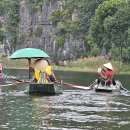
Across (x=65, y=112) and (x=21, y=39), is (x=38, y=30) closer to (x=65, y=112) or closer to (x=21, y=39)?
(x=21, y=39)

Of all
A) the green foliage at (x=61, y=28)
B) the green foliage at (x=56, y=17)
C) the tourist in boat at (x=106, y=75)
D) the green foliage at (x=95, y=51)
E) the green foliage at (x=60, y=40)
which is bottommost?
the tourist in boat at (x=106, y=75)

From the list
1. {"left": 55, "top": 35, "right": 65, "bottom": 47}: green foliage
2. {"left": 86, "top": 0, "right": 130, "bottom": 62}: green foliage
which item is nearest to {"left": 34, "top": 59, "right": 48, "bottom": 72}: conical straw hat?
{"left": 86, "top": 0, "right": 130, "bottom": 62}: green foliage

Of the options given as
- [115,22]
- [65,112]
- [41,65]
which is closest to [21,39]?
[115,22]

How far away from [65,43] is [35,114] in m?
80.1

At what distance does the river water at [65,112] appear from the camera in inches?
683

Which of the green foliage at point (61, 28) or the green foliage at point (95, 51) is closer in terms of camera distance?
the green foliage at point (95, 51)

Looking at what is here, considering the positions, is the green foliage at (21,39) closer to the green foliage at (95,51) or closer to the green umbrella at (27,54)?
the green foliage at (95,51)

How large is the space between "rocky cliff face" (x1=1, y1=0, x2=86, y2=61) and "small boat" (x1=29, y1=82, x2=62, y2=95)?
6567 cm

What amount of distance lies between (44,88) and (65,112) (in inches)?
302

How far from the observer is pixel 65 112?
2042cm

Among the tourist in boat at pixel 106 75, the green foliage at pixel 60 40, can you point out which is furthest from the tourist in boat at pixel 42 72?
the green foliage at pixel 60 40

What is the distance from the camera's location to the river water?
1736 centimetres

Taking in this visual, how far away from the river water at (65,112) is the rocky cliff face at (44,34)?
68.1m

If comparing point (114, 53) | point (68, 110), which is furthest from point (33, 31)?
point (68, 110)
